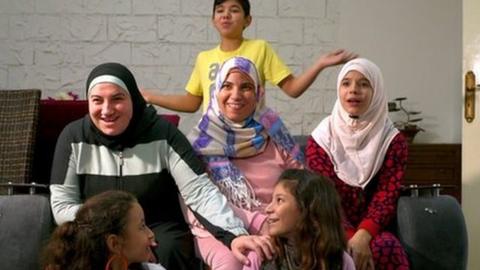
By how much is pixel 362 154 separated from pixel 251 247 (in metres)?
0.62

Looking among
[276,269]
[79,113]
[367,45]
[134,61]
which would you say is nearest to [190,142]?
[79,113]

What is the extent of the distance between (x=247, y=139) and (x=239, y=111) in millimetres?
99

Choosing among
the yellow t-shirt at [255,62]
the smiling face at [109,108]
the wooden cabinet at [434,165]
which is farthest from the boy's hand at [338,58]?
the wooden cabinet at [434,165]

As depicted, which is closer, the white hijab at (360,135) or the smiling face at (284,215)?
the smiling face at (284,215)

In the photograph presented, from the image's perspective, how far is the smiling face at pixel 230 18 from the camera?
2691 mm

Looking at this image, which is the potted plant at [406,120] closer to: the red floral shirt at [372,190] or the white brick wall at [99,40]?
the white brick wall at [99,40]

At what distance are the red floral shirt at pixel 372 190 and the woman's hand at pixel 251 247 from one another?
14.8 inches

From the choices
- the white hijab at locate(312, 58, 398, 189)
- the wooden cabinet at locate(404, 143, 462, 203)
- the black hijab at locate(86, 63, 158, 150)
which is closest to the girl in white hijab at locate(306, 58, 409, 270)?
the white hijab at locate(312, 58, 398, 189)

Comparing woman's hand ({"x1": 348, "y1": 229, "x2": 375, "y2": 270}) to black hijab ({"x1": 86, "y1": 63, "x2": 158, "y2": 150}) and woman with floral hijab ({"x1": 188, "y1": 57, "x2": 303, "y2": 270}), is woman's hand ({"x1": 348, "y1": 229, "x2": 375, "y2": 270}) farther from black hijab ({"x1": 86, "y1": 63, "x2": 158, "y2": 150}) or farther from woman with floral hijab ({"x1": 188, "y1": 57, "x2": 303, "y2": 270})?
black hijab ({"x1": 86, "y1": 63, "x2": 158, "y2": 150})

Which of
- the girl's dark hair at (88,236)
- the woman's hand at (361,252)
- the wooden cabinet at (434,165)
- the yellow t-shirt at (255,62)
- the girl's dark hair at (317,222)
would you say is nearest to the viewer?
the girl's dark hair at (88,236)

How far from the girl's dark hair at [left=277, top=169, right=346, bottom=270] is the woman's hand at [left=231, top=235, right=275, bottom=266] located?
0.13 ft

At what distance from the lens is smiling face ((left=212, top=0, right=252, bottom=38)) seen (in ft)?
8.83

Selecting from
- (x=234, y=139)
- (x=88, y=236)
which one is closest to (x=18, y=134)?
(x=234, y=139)

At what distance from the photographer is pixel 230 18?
106 inches
